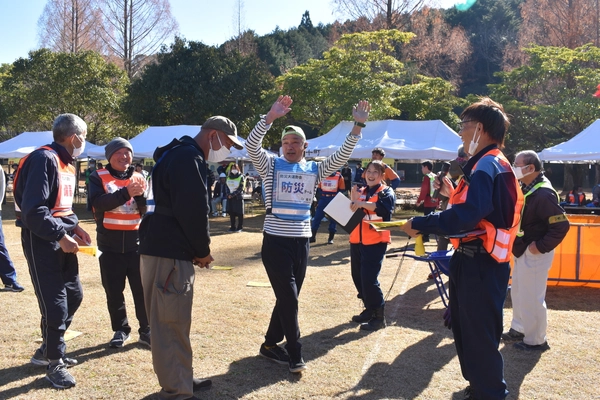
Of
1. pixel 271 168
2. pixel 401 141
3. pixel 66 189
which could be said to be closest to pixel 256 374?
pixel 271 168

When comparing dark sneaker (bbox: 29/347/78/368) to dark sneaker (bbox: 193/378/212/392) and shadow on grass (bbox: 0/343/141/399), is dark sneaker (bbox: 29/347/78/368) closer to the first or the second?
shadow on grass (bbox: 0/343/141/399)

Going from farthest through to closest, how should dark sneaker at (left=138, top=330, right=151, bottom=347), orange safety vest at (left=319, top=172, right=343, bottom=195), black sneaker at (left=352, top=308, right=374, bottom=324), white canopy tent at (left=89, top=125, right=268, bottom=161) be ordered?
white canopy tent at (left=89, top=125, right=268, bottom=161), orange safety vest at (left=319, top=172, right=343, bottom=195), black sneaker at (left=352, top=308, right=374, bottom=324), dark sneaker at (left=138, top=330, right=151, bottom=347)

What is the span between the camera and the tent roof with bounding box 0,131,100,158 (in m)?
21.8

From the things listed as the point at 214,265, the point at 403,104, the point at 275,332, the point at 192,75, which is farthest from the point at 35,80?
the point at 275,332

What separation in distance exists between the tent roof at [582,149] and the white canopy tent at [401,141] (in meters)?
3.09

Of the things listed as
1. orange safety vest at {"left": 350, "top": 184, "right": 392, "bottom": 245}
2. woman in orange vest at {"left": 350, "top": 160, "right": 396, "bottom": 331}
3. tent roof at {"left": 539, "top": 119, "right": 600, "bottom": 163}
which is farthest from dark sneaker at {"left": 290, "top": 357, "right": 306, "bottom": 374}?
tent roof at {"left": 539, "top": 119, "right": 600, "bottom": 163}

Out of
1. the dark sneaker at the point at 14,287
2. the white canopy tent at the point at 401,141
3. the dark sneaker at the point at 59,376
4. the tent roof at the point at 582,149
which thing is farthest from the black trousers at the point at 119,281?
the white canopy tent at the point at 401,141

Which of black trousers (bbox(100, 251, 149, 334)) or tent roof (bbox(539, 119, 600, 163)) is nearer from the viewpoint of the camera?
black trousers (bbox(100, 251, 149, 334))

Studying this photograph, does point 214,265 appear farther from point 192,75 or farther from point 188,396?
point 192,75

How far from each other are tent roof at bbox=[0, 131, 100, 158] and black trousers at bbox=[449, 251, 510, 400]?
2024 cm

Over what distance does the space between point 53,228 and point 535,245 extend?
13.7ft

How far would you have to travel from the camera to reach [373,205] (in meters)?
5.76

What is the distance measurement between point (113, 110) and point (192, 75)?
4.93m

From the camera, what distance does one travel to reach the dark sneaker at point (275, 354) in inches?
180
